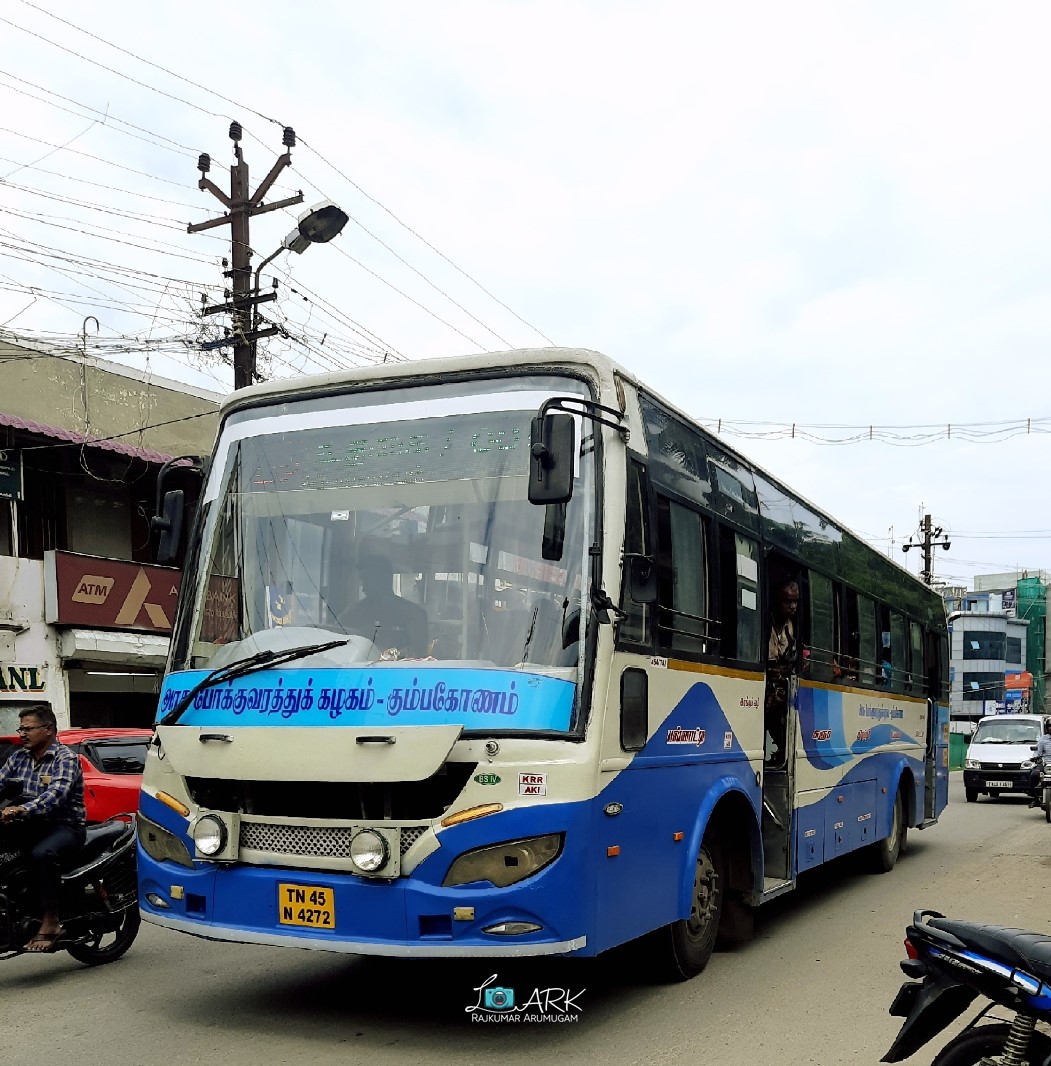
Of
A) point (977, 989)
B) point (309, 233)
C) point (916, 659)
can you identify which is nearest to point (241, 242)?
point (309, 233)

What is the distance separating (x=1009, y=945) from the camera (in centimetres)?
388

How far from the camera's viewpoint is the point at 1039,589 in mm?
103812

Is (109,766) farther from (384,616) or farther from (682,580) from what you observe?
(682,580)

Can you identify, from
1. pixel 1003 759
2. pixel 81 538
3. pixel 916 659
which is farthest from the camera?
pixel 1003 759

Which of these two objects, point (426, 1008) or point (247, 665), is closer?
point (247, 665)

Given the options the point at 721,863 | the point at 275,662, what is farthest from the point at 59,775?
the point at 721,863

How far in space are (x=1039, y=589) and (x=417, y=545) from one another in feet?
351

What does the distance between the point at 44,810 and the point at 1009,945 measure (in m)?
5.15

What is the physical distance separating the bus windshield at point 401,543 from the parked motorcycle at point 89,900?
169cm

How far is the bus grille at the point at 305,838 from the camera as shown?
549cm

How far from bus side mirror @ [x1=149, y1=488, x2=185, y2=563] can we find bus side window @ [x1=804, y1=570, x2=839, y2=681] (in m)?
4.78

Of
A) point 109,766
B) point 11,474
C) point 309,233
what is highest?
point 309,233

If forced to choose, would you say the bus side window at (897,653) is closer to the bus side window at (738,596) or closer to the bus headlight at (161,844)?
the bus side window at (738,596)

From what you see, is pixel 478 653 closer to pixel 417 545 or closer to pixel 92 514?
pixel 417 545
